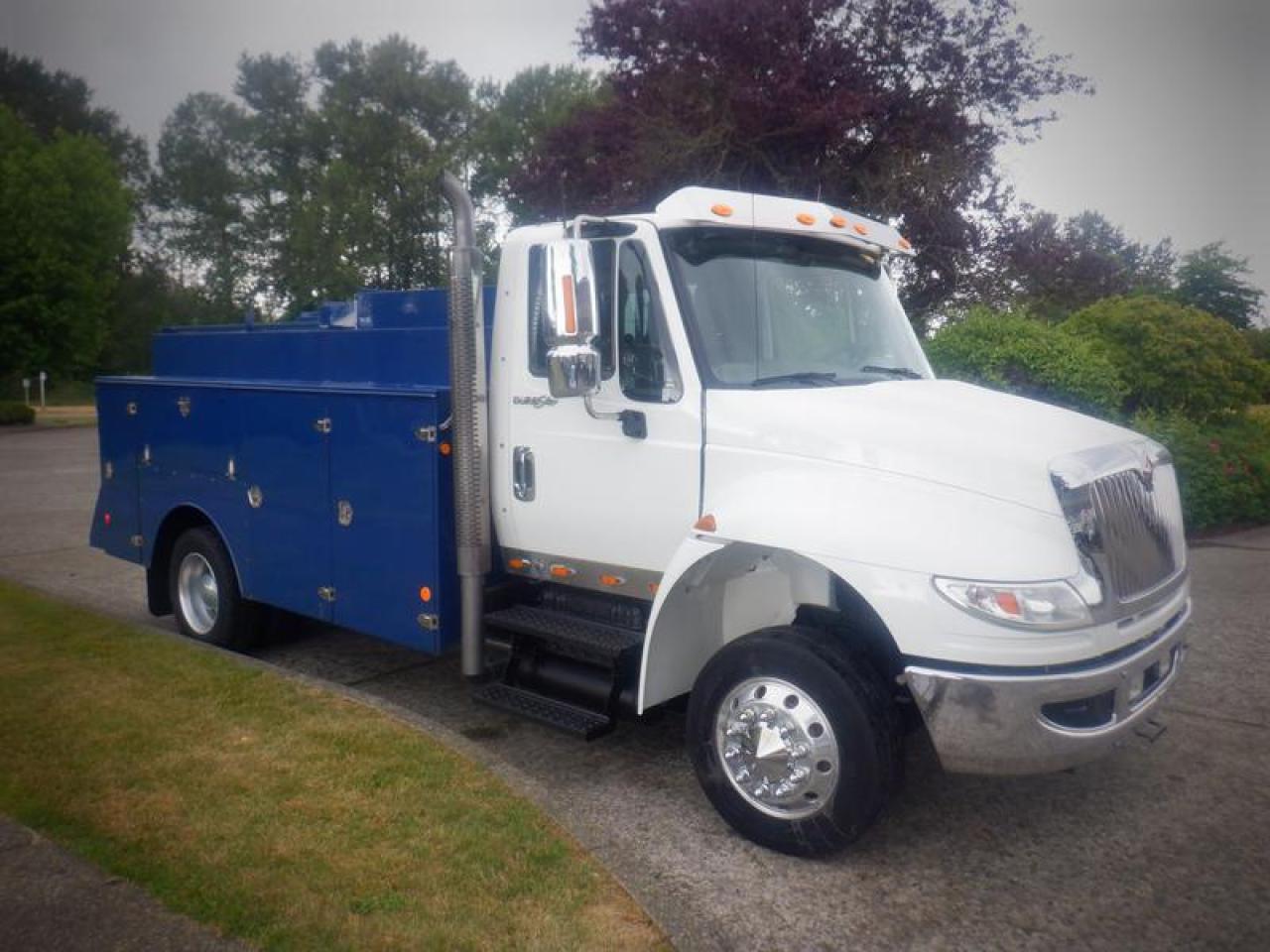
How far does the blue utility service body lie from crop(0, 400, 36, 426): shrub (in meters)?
29.0

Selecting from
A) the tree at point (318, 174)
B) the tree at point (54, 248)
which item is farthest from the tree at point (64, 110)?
the tree at point (54, 248)

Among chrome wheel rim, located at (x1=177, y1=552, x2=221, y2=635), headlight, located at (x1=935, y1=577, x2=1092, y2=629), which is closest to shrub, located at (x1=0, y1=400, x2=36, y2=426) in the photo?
chrome wheel rim, located at (x1=177, y1=552, x2=221, y2=635)

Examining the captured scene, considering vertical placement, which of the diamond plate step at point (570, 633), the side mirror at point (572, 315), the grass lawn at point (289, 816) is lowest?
the grass lawn at point (289, 816)

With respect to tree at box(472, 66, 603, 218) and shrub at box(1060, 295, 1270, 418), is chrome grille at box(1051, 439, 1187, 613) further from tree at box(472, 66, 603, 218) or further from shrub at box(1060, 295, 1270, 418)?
tree at box(472, 66, 603, 218)

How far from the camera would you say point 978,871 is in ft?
13.3

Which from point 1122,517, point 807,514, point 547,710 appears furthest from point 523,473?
point 1122,517

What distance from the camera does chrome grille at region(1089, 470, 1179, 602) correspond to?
3.79m

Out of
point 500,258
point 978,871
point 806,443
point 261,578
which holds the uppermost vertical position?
point 500,258

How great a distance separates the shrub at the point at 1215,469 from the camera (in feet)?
35.7

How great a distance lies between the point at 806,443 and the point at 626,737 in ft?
7.08

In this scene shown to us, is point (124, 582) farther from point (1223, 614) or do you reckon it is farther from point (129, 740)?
point (1223, 614)

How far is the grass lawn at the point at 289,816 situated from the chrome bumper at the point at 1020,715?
1.22 metres

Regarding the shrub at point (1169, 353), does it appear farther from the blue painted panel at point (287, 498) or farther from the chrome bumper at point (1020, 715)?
the blue painted panel at point (287, 498)

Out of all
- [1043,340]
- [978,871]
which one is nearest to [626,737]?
[978,871]
